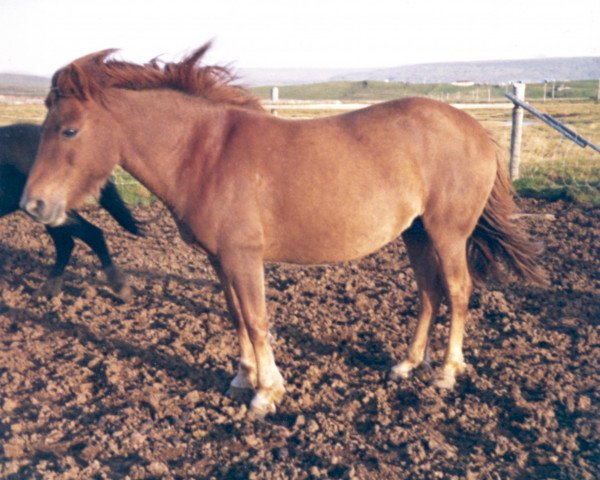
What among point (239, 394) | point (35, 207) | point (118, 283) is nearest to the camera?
point (35, 207)

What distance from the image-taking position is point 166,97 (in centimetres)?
372

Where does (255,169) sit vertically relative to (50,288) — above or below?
above

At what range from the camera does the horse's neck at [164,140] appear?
3629mm

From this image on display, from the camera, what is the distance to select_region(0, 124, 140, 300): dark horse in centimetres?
575

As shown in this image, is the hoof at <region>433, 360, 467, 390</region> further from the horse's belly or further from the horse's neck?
the horse's neck

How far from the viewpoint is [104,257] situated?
19.1 ft

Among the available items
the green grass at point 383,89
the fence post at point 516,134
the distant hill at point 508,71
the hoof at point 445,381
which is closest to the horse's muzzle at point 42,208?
the hoof at point 445,381

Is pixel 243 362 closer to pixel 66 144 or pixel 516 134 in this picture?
pixel 66 144

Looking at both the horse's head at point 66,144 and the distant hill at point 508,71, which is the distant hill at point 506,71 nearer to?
the distant hill at point 508,71

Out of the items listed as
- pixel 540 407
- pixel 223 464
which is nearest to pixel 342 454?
pixel 223 464

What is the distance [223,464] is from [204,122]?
2036 mm

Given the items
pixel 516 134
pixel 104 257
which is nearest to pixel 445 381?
pixel 104 257

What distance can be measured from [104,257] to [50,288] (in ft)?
2.29

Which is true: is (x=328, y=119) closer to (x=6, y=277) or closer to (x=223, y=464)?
(x=223, y=464)
